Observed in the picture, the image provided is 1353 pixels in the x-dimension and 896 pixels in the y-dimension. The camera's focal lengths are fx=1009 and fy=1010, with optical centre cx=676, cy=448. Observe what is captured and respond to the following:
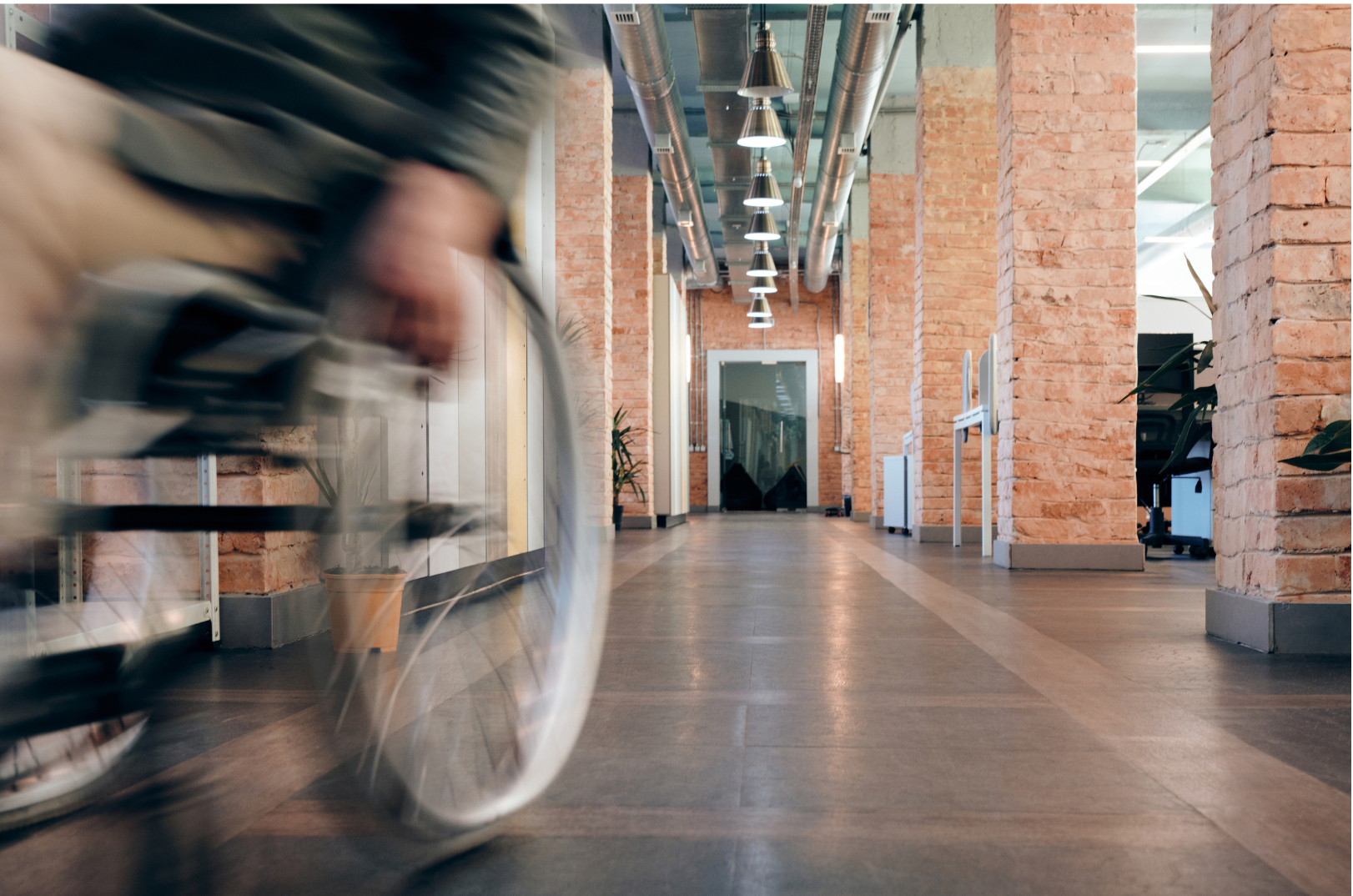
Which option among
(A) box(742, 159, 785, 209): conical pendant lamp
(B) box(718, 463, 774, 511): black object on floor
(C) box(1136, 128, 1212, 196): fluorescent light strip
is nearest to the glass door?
(B) box(718, 463, 774, 511): black object on floor

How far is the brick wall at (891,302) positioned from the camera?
9516mm

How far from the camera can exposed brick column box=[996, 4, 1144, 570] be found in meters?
4.86

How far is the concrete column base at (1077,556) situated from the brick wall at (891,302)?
482 centimetres

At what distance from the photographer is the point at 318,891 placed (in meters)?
1.02

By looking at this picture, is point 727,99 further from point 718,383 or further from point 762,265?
point 718,383

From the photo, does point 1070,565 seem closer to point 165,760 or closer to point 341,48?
point 165,760

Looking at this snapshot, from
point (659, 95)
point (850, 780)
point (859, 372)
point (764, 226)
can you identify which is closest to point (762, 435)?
point (859, 372)

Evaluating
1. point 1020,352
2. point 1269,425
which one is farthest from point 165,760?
point 1020,352

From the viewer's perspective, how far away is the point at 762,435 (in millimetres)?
17031

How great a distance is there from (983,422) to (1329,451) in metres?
3.30

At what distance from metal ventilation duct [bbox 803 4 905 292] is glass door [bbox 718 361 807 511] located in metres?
5.93

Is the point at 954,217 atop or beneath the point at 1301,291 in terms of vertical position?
atop

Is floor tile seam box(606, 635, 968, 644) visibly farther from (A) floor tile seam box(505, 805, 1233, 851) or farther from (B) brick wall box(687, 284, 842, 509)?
(B) brick wall box(687, 284, 842, 509)

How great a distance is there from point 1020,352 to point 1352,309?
242cm
